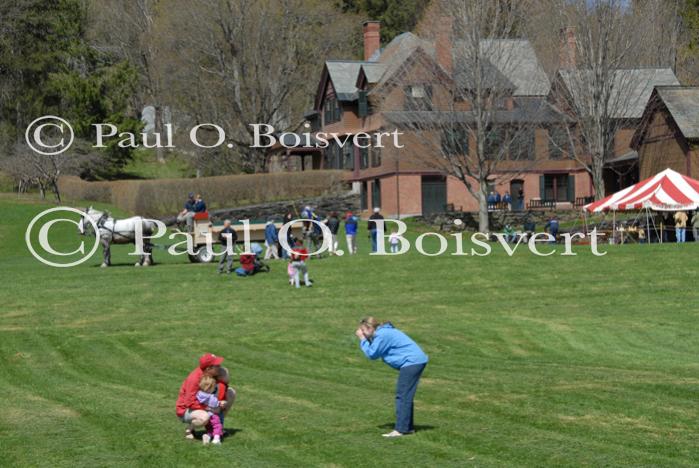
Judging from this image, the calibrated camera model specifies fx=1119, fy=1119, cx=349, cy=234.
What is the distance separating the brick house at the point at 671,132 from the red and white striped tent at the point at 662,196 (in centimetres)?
1202

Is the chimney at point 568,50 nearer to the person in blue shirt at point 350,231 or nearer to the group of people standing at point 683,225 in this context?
the group of people standing at point 683,225

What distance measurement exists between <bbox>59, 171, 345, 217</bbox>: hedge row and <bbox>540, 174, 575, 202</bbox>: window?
12331 millimetres

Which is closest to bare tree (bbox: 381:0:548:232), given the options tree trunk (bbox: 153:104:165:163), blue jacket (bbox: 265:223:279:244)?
blue jacket (bbox: 265:223:279:244)

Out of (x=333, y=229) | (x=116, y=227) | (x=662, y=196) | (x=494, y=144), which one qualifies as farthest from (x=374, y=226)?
(x=494, y=144)

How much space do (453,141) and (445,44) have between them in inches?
183

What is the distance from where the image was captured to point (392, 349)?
13.6 m

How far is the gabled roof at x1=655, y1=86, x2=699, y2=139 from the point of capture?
5500cm

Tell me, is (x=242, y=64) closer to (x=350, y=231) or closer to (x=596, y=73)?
(x=596, y=73)

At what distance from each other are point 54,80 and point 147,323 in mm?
47003

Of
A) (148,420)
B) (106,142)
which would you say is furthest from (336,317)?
(106,142)

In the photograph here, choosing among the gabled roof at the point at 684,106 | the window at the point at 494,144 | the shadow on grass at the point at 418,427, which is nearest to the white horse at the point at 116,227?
the window at the point at 494,144

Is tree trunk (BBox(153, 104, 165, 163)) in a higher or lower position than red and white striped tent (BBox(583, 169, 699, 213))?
higher

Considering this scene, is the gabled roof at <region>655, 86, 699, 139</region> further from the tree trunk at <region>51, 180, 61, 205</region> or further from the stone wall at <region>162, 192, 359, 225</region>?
the tree trunk at <region>51, 180, 61, 205</region>

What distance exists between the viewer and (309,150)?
252 feet
